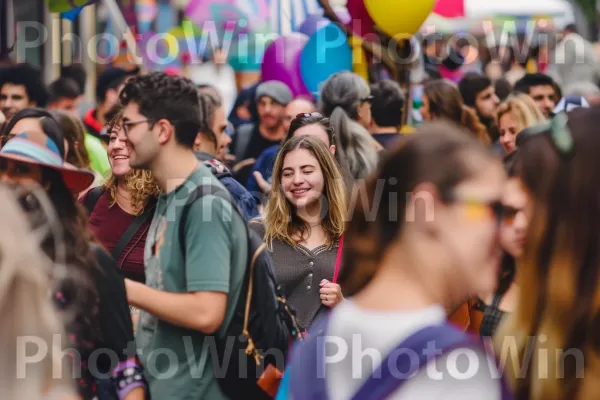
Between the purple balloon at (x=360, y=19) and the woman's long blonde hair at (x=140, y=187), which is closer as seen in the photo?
the woman's long blonde hair at (x=140, y=187)

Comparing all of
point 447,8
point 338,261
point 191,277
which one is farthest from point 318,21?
point 191,277

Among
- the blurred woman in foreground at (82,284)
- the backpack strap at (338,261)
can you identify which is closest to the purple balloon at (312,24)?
the backpack strap at (338,261)

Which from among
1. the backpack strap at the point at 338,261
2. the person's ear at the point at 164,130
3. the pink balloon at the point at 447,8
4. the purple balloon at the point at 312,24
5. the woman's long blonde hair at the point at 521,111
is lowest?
the backpack strap at the point at 338,261

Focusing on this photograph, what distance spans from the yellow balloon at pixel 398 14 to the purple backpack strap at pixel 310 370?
6112 millimetres

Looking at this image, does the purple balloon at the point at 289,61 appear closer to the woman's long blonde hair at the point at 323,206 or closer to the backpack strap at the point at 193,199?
the woman's long blonde hair at the point at 323,206

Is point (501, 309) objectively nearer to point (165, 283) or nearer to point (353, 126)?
point (165, 283)

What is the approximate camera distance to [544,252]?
2734 millimetres

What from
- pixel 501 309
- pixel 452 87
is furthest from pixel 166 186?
pixel 452 87

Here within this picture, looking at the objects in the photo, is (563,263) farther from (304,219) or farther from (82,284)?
(304,219)

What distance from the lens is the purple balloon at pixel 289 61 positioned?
983 centimetres

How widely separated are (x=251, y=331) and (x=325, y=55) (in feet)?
17.9

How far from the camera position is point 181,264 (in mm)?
3861

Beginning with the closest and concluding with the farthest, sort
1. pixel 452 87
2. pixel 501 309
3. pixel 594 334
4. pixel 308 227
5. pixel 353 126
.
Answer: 1. pixel 594 334
2. pixel 501 309
3. pixel 308 227
4. pixel 353 126
5. pixel 452 87

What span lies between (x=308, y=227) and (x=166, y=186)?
1476 millimetres
